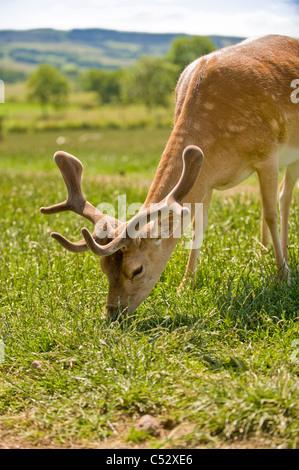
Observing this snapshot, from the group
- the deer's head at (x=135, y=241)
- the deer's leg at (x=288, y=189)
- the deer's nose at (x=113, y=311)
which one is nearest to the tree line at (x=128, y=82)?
the deer's leg at (x=288, y=189)

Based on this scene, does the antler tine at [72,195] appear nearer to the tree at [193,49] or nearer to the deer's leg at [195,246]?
the deer's leg at [195,246]

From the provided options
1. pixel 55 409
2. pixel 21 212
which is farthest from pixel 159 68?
pixel 55 409

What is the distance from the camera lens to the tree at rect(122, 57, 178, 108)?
66000mm

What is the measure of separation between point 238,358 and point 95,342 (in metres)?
0.95

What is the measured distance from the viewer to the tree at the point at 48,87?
10450 cm

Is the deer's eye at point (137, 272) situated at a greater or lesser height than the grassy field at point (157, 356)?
greater

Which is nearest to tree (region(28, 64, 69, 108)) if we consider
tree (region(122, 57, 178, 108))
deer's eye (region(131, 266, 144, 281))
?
tree (region(122, 57, 178, 108))

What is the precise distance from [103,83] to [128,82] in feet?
108

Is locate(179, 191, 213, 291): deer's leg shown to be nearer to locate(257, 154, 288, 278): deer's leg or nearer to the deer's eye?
locate(257, 154, 288, 278): deer's leg

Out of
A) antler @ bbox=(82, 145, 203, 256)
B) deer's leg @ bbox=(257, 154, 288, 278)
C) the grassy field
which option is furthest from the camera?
deer's leg @ bbox=(257, 154, 288, 278)

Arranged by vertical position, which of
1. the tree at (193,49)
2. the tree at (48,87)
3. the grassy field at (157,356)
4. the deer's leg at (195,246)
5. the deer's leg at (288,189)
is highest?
the tree at (193,49)

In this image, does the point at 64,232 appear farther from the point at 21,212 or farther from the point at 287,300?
the point at 287,300

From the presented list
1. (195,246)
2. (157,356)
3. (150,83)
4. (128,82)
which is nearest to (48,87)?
(128,82)

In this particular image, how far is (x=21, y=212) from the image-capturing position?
825cm
